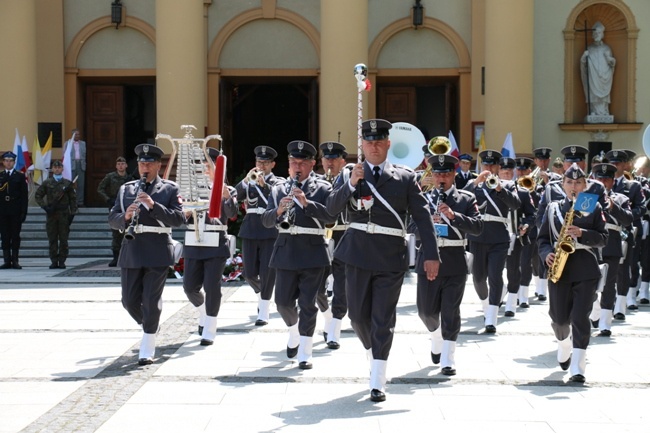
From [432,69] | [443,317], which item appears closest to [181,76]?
[432,69]

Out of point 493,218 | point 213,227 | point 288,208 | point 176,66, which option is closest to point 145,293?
point 288,208

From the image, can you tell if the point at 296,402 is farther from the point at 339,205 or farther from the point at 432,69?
the point at 432,69

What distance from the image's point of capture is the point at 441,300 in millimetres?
10258

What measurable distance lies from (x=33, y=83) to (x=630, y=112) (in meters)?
12.8

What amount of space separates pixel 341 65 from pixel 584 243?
13.6 meters

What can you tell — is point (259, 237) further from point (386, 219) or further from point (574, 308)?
point (574, 308)

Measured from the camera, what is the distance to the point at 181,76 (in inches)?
911

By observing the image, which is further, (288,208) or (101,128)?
(101,128)

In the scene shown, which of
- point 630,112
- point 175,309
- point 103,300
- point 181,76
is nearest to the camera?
point 175,309

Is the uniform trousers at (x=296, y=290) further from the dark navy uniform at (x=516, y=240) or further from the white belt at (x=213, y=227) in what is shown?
the dark navy uniform at (x=516, y=240)

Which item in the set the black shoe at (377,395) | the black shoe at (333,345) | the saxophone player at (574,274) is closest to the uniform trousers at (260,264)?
the black shoe at (333,345)

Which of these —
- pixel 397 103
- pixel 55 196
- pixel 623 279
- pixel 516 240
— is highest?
pixel 397 103

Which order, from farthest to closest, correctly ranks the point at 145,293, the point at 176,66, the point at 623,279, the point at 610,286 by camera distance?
the point at 176,66, the point at 623,279, the point at 610,286, the point at 145,293

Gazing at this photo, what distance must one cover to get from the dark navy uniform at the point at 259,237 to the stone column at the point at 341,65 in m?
9.80
